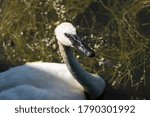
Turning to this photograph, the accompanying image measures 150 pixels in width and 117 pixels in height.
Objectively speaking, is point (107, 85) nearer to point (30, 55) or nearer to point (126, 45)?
point (126, 45)

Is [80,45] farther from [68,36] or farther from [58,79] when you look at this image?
[58,79]

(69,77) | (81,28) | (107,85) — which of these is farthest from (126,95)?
(81,28)

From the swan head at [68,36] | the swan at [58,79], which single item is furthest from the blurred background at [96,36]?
the swan head at [68,36]

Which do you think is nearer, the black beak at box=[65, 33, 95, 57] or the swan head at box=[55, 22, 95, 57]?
the black beak at box=[65, 33, 95, 57]

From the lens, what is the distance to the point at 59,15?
617 centimetres

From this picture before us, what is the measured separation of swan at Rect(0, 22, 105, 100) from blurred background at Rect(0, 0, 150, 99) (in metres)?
0.39

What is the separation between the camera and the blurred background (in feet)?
18.2

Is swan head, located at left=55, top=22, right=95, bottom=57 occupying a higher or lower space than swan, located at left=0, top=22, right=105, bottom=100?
higher

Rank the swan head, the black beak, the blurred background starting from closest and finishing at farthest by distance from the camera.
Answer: the black beak → the swan head → the blurred background

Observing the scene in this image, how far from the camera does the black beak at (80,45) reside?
4.72 meters

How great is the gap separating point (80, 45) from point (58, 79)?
41 cm

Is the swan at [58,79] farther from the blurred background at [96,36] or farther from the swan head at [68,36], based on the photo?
the blurred background at [96,36]

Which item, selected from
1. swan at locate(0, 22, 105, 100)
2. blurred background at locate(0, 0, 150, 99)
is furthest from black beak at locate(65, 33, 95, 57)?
blurred background at locate(0, 0, 150, 99)

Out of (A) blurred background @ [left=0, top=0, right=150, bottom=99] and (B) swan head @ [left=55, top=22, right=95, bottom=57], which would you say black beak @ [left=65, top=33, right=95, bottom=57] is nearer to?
(B) swan head @ [left=55, top=22, right=95, bottom=57]
